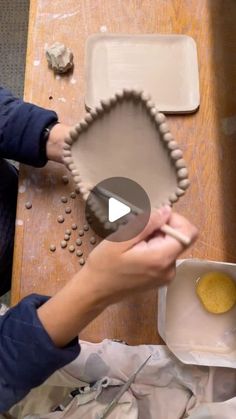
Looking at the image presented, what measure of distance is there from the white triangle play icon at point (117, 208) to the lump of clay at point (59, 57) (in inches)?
12.5

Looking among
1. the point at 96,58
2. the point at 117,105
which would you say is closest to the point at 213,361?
the point at 117,105

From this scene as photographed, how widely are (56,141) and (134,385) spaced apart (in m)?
0.37

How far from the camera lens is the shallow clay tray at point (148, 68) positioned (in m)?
0.82

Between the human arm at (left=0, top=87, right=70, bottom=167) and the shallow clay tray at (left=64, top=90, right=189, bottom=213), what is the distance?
4.3 inches

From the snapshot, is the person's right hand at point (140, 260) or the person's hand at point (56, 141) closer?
the person's right hand at point (140, 260)

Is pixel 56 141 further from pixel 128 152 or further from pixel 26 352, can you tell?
pixel 26 352

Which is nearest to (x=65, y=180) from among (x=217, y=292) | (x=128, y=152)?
(x=128, y=152)

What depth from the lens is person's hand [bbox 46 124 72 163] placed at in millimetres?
737

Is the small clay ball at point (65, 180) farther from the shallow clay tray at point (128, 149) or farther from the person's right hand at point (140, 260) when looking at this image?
the person's right hand at point (140, 260)

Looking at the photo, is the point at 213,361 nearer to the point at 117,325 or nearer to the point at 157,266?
the point at 117,325

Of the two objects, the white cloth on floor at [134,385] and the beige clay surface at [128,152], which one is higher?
the beige clay surface at [128,152]

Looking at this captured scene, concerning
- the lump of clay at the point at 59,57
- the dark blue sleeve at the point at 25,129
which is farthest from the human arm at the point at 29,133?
the lump of clay at the point at 59,57

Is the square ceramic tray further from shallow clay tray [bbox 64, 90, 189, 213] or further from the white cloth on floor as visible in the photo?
shallow clay tray [bbox 64, 90, 189, 213]
